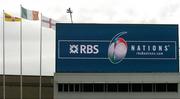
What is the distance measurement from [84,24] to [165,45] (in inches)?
381

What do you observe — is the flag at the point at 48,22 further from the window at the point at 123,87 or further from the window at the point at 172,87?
the window at the point at 172,87

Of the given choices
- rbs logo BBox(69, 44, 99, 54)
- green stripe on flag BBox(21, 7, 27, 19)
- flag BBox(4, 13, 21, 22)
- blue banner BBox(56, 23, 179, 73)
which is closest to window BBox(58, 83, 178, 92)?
blue banner BBox(56, 23, 179, 73)

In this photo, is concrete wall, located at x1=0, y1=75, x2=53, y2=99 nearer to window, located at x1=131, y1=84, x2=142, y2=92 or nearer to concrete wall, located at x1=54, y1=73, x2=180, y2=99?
concrete wall, located at x1=54, y1=73, x2=180, y2=99

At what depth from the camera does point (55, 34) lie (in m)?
74.4

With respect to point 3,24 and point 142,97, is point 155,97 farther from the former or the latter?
point 3,24

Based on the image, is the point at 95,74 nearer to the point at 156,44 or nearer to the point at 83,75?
the point at 83,75

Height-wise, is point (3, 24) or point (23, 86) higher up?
point (3, 24)

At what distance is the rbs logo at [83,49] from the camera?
74.4 meters

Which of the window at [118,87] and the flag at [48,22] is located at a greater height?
the flag at [48,22]

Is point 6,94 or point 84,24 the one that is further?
point 6,94

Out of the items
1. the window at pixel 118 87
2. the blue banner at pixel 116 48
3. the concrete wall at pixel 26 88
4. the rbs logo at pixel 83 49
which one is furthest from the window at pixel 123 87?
the concrete wall at pixel 26 88

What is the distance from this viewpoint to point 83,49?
74.6m

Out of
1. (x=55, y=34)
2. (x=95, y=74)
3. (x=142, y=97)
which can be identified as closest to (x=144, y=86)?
(x=142, y=97)

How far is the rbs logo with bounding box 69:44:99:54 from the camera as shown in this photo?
2931 inches
